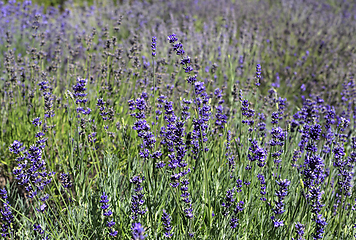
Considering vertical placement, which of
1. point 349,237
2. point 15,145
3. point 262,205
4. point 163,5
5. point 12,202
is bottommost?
point 12,202

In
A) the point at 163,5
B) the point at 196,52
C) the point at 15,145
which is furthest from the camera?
the point at 163,5

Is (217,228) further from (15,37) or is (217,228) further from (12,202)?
(15,37)

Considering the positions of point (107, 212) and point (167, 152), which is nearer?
point (107, 212)

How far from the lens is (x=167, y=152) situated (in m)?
2.93

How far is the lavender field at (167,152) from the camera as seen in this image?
72.9 inches

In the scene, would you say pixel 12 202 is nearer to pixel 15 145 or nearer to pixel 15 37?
pixel 15 145

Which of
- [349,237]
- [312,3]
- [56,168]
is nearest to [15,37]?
[56,168]

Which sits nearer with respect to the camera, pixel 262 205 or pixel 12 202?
pixel 262 205

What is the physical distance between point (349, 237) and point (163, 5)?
31.6 ft

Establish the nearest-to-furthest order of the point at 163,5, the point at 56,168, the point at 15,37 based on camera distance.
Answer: the point at 56,168 → the point at 15,37 → the point at 163,5

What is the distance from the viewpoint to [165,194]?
212 cm

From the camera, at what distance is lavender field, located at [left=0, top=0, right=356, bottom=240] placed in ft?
6.07

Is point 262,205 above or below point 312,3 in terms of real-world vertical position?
below

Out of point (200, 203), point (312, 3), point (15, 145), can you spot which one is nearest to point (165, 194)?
point (200, 203)
